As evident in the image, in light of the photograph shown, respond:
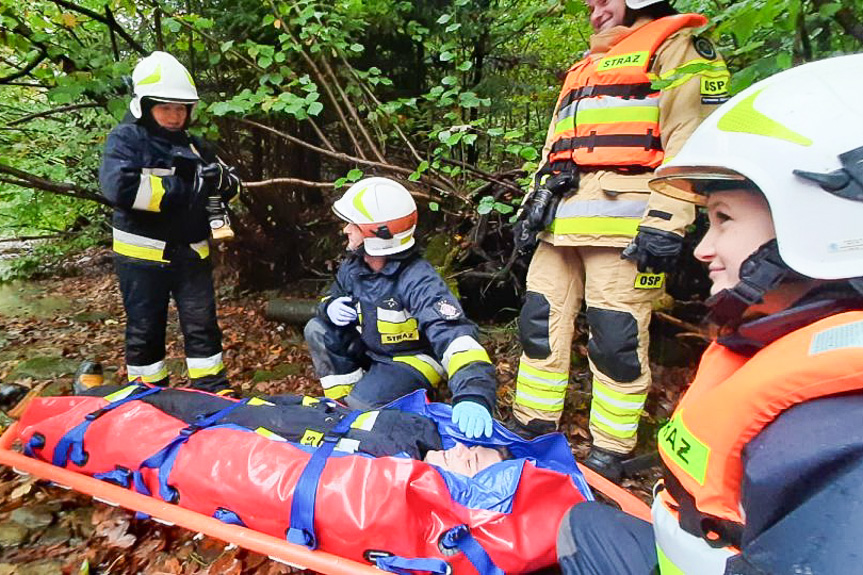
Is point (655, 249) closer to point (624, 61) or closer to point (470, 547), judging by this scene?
point (624, 61)

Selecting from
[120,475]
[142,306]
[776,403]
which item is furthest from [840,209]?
[142,306]

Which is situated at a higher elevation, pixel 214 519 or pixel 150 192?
pixel 150 192

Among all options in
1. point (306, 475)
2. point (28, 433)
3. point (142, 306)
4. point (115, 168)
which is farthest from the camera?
point (142, 306)

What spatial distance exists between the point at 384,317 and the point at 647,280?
5.00 feet

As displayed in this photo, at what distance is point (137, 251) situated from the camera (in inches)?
123

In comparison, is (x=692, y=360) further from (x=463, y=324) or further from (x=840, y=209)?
(x=840, y=209)

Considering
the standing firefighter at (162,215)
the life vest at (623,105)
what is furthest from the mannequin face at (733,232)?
the standing firefighter at (162,215)

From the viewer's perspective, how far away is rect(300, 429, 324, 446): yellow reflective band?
7.33 feet

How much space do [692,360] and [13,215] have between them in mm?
9373

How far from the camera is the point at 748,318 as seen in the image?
1190 mm

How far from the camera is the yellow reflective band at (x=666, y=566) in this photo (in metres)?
1.20

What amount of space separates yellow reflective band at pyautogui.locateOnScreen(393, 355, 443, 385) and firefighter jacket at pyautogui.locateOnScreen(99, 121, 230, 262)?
167 cm

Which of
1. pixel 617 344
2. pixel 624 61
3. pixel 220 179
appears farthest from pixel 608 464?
pixel 220 179

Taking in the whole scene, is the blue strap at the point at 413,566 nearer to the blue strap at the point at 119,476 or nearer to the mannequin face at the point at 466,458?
the mannequin face at the point at 466,458
